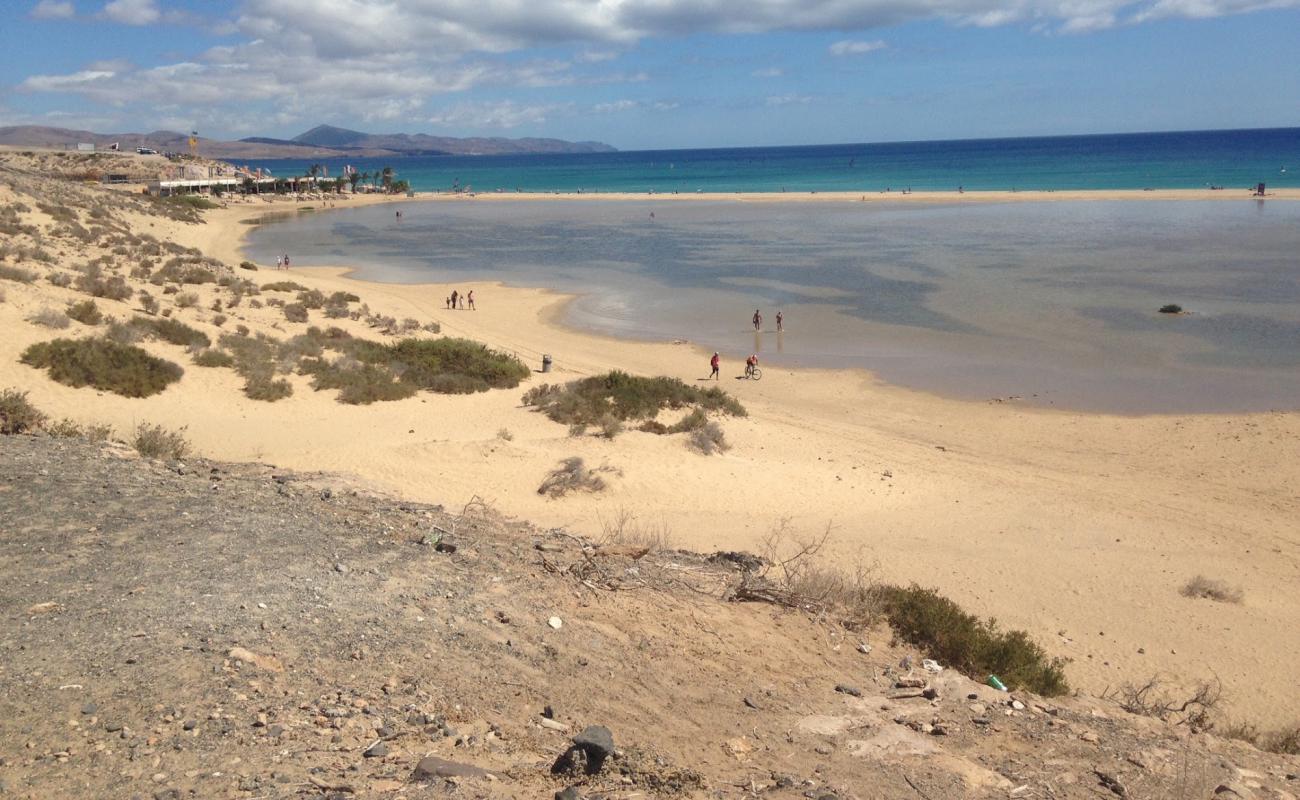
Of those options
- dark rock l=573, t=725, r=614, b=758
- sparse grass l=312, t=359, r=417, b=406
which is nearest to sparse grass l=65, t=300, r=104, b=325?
sparse grass l=312, t=359, r=417, b=406

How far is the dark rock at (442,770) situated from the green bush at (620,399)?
Answer: 40.9 ft

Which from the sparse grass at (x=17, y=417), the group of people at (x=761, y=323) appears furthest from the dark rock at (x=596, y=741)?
the group of people at (x=761, y=323)

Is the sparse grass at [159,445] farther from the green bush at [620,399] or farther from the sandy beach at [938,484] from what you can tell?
the green bush at [620,399]

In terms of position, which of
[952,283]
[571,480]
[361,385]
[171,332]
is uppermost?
[952,283]

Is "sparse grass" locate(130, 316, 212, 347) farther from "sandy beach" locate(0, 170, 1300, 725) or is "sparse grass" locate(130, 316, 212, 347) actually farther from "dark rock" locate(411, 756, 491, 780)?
"dark rock" locate(411, 756, 491, 780)

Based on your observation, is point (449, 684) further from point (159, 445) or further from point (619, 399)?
point (619, 399)

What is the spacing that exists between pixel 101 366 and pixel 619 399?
974cm

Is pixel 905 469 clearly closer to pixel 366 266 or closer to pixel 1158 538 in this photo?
pixel 1158 538

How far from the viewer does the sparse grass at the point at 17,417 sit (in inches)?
480

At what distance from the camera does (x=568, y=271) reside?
1922 inches

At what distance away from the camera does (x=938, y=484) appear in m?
16.3

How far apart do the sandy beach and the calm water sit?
3.88 meters

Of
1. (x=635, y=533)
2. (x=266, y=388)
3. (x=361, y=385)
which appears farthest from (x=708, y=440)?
(x=266, y=388)

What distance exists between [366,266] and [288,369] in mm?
31607
